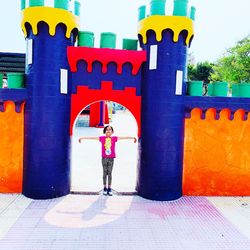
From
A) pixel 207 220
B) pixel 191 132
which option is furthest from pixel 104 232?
pixel 191 132

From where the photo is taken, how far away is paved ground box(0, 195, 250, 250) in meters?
4.99

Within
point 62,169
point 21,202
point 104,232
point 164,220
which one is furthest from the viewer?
point 62,169

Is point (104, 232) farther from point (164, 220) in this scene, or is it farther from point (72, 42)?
point (72, 42)

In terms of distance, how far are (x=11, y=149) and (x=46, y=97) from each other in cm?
146

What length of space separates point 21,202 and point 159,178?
298cm

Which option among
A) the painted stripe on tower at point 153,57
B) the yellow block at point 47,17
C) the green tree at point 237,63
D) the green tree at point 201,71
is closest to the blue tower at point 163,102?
the painted stripe on tower at point 153,57

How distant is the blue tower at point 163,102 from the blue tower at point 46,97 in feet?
5.71

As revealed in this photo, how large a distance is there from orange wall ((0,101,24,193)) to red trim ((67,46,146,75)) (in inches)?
65.3

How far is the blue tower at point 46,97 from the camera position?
21.9ft

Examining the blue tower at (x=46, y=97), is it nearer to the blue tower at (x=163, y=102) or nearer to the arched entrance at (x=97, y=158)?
the arched entrance at (x=97, y=158)

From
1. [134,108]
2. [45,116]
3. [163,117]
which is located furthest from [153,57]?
[45,116]

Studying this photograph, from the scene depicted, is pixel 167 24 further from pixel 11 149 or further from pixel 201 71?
pixel 201 71

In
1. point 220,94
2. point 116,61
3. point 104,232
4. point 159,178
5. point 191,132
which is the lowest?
point 104,232

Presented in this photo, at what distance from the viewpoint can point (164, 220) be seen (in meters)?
5.93
